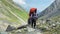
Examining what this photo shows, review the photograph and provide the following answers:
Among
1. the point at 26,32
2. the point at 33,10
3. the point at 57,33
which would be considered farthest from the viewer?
the point at 33,10

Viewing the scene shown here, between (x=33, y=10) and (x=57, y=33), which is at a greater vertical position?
(x=33, y=10)

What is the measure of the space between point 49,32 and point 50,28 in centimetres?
136

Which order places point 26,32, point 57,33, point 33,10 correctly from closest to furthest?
point 57,33 → point 26,32 → point 33,10

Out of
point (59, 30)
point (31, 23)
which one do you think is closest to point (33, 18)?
point (31, 23)

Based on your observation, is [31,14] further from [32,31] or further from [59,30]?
[59,30]

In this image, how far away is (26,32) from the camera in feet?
81.6

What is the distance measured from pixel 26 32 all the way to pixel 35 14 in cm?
377

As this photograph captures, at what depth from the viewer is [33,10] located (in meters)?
27.4

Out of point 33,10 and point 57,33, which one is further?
point 33,10

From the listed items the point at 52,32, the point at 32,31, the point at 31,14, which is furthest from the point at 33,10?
the point at 52,32

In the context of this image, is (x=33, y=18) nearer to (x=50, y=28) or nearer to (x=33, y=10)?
(x=33, y=10)

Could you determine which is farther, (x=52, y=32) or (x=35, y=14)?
(x=35, y=14)

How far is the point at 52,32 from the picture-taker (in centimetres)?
2377

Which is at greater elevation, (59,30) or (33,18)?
(33,18)
